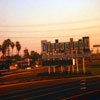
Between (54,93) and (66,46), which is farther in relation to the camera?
(66,46)

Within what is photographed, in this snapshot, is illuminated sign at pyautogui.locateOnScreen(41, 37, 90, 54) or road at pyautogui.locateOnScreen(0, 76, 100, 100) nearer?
road at pyautogui.locateOnScreen(0, 76, 100, 100)

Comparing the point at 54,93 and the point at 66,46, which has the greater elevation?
the point at 66,46

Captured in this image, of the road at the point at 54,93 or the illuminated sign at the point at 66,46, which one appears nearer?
the road at the point at 54,93

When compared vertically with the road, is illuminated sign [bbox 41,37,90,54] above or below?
above

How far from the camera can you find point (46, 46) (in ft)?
141

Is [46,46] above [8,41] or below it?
below

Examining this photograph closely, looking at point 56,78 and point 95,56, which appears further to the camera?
point 95,56

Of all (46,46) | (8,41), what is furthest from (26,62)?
(46,46)

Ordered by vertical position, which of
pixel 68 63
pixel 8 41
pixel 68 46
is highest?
pixel 8 41

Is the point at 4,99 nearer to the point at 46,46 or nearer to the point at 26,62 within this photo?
the point at 46,46

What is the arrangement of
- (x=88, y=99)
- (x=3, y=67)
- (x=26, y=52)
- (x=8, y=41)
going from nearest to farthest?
1. (x=88, y=99)
2. (x=3, y=67)
3. (x=8, y=41)
4. (x=26, y=52)

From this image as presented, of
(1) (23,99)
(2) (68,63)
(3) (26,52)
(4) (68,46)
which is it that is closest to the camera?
(1) (23,99)

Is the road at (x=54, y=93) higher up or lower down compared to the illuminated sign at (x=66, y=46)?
lower down

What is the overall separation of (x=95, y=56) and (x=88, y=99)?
11891cm
